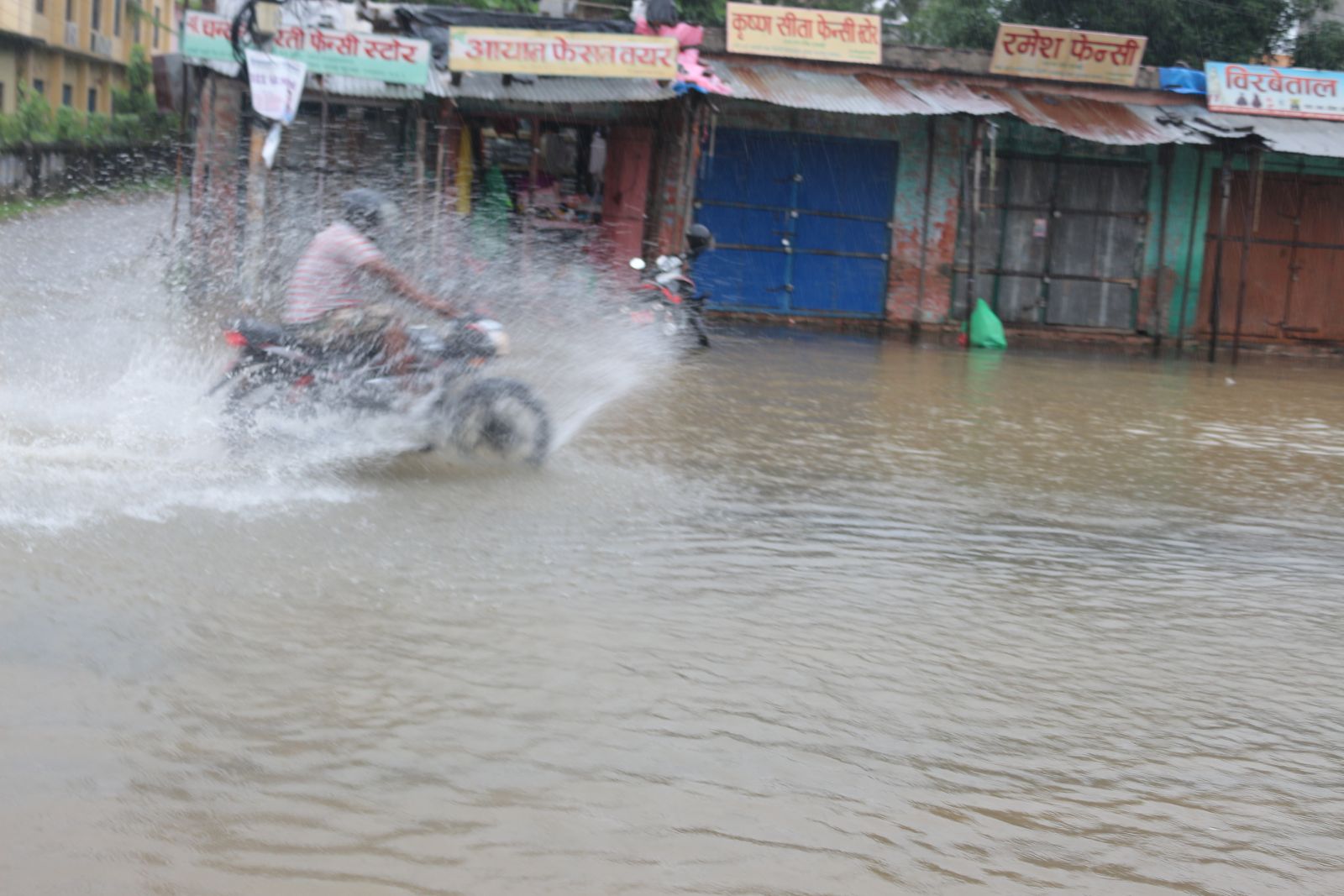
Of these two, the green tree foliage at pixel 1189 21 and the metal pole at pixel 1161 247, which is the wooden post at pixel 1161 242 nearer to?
the metal pole at pixel 1161 247

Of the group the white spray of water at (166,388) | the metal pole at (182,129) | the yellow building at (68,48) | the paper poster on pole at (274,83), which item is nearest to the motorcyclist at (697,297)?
the white spray of water at (166,388)

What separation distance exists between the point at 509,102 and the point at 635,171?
1909 mm

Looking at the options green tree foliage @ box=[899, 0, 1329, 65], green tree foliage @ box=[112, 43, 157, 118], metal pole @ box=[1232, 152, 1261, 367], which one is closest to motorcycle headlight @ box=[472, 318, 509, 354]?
metal pole @ box=[1232, 152, 1261, 367]

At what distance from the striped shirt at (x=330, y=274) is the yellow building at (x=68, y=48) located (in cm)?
3452

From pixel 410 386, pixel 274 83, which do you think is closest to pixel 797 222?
pixel 274 83

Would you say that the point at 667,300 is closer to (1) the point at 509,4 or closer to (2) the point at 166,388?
(2) the point at 166,388

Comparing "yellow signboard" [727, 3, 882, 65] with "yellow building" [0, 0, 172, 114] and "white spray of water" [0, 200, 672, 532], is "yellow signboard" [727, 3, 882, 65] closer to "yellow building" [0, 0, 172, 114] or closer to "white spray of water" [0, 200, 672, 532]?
"white spray of water" [0, 200, 672, 532]

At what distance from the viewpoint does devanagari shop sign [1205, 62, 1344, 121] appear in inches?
717

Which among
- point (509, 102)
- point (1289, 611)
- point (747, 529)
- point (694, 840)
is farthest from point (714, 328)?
point (694, 840)

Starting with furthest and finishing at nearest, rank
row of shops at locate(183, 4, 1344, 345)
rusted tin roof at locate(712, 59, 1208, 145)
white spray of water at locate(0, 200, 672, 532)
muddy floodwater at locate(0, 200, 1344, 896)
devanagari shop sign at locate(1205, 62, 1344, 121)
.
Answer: devanagari shop sign at locate(1205, 62, 1344, 121)
rusted tin roof at locate(712, 59, 1208, 145)
row of shops at locate(183, 4, 1344, 345)
white spray of water at locate(0, 200, 672, 532)
muddy floodwater at locate(0, 200, 1344, 896)

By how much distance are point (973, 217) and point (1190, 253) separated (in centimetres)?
398

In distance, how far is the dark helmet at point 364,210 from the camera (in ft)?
25.1

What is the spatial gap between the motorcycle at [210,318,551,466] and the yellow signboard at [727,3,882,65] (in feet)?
35.3

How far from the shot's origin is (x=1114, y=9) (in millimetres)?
25969
